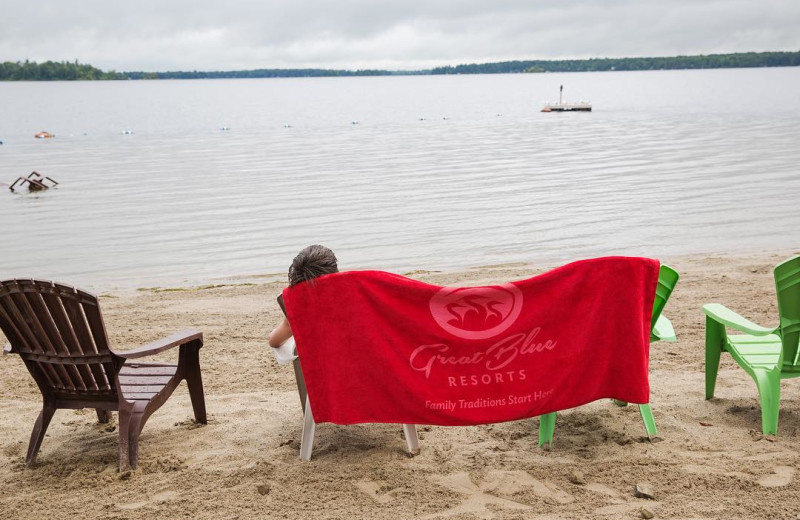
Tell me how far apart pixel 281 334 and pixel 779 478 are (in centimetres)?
295

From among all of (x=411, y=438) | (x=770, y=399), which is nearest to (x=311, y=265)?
(x=411, y=438)

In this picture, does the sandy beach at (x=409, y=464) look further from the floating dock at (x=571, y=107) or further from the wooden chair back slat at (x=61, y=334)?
the floating dock at (x=571, y=107)

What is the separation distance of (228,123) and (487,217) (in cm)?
5347

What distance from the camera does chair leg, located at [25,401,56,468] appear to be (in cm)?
508

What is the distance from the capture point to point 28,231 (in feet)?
62.4

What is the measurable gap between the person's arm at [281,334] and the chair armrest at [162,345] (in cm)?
64

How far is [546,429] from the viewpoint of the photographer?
16.7 ft

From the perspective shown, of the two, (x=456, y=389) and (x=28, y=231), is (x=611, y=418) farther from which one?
(x=28, y=231)

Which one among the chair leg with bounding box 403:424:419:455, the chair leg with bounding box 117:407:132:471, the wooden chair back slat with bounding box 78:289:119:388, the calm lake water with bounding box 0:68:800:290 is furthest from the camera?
the calm lake water with bounding box 0:68:800:290

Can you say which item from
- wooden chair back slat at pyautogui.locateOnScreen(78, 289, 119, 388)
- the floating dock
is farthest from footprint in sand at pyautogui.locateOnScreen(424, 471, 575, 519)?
the floating dock

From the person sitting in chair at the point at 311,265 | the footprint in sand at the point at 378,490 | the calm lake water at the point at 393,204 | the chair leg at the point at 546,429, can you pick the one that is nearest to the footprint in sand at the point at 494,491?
the footprint in sand at the point at 378,490

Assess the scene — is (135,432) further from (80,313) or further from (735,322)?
(735,322)

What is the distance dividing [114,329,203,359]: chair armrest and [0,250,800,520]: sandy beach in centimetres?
69

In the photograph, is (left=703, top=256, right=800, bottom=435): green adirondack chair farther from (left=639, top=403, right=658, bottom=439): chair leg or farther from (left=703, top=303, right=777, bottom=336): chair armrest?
(left=639, top=403, right=658, bottom=439): chair leg
